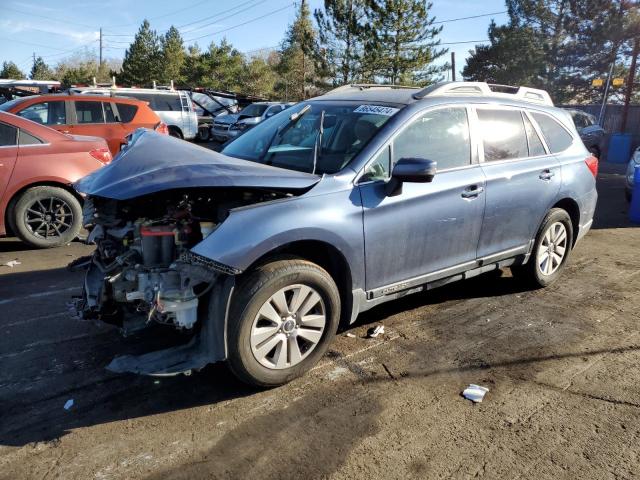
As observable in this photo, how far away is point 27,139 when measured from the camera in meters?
6.45

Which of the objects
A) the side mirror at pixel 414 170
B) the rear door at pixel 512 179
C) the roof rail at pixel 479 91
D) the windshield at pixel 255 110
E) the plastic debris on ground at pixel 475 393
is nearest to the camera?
the plastic debris on ground at pixel 475 393

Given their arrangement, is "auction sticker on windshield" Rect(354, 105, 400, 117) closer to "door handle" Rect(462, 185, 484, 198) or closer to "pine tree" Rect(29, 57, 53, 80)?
"door handle" Rect(462, 185, 484, 198)

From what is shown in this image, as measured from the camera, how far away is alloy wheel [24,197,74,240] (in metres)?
6.46

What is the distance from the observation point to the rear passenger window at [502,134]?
176 inches

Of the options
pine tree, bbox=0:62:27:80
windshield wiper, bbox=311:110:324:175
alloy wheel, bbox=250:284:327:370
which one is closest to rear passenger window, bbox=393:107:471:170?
windshield wiper, bbox=311:110:324:175

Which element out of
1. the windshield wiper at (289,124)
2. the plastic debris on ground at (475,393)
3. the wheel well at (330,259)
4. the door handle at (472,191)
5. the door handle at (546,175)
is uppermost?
the windshield wiper at (289,124)

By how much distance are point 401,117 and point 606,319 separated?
101 inches

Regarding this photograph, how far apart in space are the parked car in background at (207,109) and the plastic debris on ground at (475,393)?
20146 millimetres

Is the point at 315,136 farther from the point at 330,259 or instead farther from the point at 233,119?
the point at 233,119

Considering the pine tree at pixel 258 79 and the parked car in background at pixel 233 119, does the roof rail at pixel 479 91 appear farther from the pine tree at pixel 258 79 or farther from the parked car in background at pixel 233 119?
the pine tree at pixel 258 79

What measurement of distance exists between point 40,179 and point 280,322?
15.1ft

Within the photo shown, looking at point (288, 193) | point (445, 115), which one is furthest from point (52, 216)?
point (445, 115)

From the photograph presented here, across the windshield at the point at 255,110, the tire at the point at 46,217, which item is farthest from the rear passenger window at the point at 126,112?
the windshield at the point at 255,110

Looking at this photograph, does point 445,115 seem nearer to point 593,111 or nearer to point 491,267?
point 491,267
